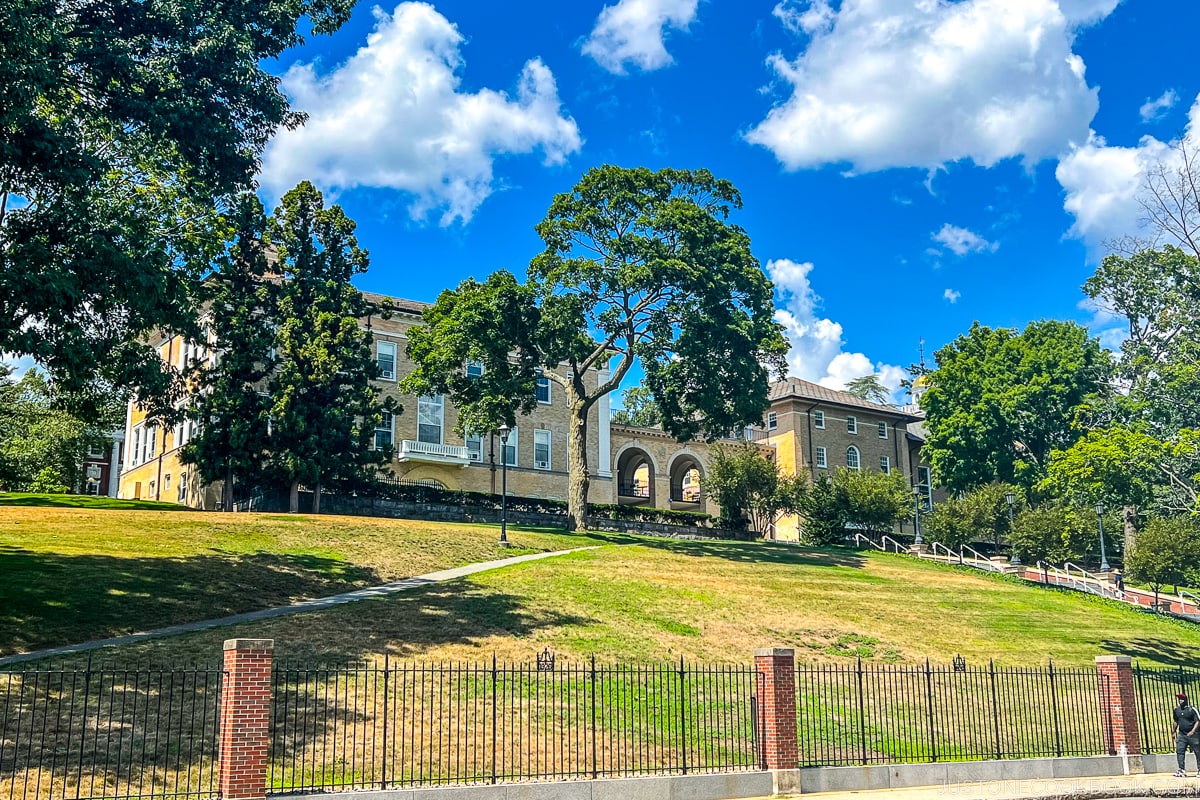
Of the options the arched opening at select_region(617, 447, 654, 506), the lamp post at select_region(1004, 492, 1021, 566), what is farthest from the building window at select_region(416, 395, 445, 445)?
the lamp post at select_region(1004, 492, 1021, 566)

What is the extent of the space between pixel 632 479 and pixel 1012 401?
24967 millimetres

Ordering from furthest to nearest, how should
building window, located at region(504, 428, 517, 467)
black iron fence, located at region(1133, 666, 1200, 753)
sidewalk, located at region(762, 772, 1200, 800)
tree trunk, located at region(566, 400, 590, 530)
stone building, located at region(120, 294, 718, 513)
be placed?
building window, located at region(504, 428, 517, 467) → stone building, located at region(120, 294, 718, 513) → tree trunk, located at region(566, 400, 590, 530) → black iron fence, located at region(1133, 666, 1200, 753) → sidewalk, located at region(762, 772, 1200, 800)

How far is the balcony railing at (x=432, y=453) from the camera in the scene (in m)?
51.1

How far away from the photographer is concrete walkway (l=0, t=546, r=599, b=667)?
17.8 metres

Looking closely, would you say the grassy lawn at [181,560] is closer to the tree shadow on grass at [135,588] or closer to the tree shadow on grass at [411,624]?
the tree shadow on grass at [135,588]

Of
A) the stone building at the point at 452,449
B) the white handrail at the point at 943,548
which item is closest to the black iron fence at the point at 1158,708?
the white handrail at the point at 943,548

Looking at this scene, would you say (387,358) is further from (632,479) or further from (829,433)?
(829,433)

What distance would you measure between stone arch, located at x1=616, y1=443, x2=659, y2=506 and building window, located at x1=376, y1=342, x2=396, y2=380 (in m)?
15.5

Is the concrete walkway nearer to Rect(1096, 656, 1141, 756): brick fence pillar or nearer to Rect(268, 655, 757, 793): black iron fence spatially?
Rect(268, 655, 757, 793): black iron fence

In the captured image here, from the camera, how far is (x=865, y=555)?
44969 millimetres

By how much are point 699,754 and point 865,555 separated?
30.8m

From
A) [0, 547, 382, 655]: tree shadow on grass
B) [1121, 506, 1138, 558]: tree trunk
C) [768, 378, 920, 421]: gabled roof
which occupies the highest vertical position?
[768, 378, 920, 421]: gabled roof

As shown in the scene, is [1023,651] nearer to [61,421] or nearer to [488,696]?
[488,696]

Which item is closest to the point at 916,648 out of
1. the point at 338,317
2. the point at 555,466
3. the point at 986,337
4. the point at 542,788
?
the point at 542,788
